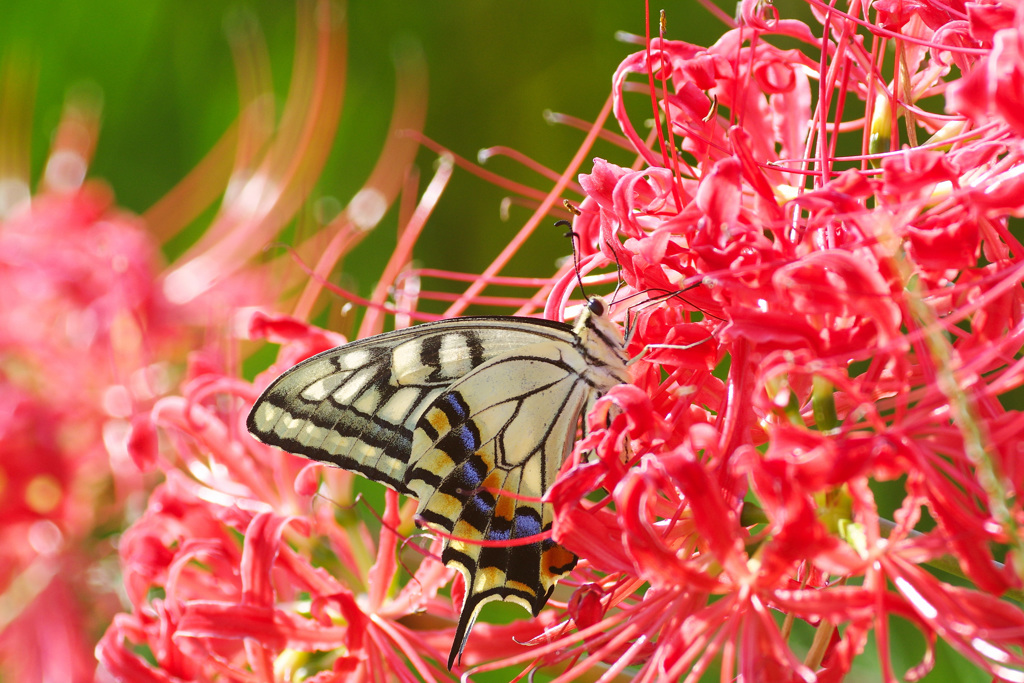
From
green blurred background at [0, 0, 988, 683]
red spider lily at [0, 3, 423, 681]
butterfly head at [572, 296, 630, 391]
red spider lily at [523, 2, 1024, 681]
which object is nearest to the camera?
red spider lily at [523, 2, 1024, 681]

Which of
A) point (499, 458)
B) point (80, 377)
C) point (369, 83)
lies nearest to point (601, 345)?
point (499, 458)

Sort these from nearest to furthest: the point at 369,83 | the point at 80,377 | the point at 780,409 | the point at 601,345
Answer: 1. the point at 780,409
2. the point at 601,345
3. the point at 80,377
4. the point at 369,83

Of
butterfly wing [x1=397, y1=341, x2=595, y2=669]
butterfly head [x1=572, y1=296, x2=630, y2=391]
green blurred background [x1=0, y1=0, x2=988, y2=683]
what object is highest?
green blurred background [x1=0, y1=0, x2=988, y2=683]

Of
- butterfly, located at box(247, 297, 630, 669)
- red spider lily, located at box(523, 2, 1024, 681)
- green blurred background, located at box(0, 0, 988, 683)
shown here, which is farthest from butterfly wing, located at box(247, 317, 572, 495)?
green blurred background, located at box(0, 0, 988, 683)

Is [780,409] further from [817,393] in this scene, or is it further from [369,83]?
[369,83]

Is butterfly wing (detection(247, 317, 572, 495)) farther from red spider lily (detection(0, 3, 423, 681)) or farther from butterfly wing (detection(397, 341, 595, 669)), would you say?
red spider lily (detection(0, 3, 423, 681))

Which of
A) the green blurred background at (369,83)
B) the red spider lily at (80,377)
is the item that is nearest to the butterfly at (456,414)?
the red spider lily at (80,377)
